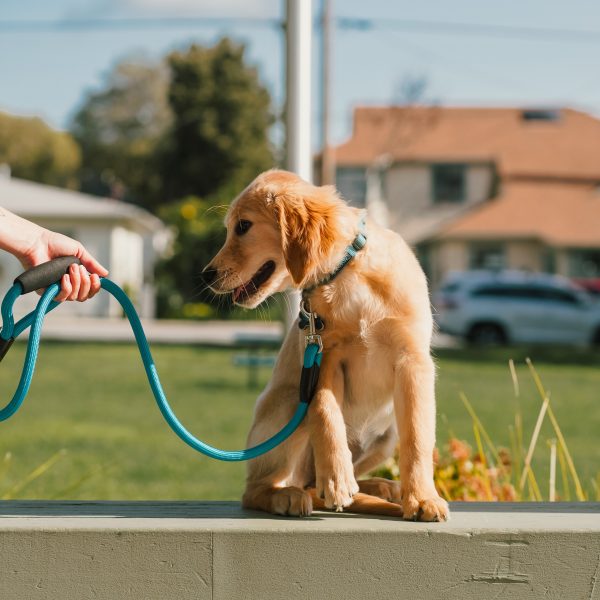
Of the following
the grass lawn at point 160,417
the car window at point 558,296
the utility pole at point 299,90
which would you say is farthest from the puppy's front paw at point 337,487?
the car window at point 558,296

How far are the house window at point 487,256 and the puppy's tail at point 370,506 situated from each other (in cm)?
4152

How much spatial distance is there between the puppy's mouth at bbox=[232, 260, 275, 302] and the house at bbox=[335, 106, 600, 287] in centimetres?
3717

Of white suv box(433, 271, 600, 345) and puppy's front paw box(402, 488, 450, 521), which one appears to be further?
white suv box(433, 271, 600, 345)

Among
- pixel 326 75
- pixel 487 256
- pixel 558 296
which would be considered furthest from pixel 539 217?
pixel 326 75

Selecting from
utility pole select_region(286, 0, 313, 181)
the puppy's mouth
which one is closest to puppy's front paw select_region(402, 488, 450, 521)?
the puppy's mouth

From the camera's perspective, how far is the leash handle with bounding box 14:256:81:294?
3074mm

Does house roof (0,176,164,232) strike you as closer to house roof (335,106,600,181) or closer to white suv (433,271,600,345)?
house roof (335,106,600,181)

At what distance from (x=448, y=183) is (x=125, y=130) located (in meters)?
Answer: 32.2

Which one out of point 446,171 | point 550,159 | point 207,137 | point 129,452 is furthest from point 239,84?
point 129,452

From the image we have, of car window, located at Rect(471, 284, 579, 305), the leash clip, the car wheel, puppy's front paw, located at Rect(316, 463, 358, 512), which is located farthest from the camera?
the car wheel

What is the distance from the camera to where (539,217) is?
43125mm

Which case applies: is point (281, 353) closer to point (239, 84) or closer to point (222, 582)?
point (222, 582)

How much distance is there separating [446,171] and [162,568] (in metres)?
46.9

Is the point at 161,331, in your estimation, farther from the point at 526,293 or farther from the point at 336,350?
the point at 336,350
